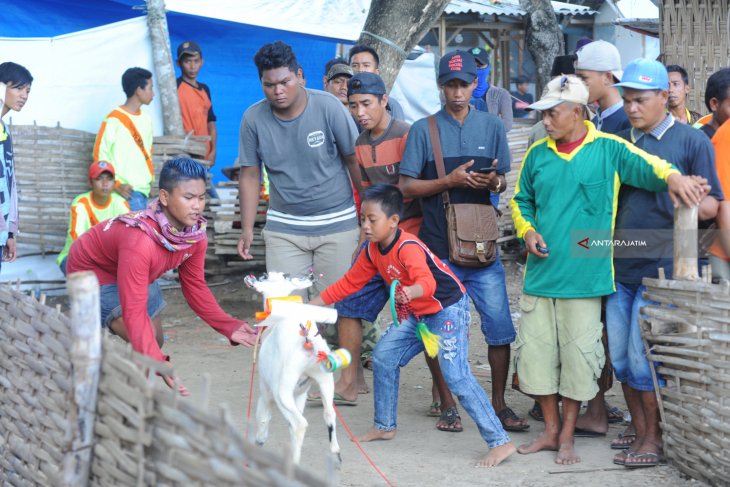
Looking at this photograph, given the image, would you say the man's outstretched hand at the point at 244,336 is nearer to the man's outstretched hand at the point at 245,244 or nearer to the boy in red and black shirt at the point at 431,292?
the boy in red and black shirt at the point at 431,292

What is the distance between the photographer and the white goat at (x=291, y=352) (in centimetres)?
411

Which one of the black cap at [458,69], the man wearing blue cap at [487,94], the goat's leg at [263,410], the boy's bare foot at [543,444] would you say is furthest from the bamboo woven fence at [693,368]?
the man wearing blue cap at [487,94]

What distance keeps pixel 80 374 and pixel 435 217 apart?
8.27ft

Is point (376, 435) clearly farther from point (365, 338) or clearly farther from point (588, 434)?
point (365, 338)

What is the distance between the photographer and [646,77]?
477 cm

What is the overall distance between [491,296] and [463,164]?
0.75m

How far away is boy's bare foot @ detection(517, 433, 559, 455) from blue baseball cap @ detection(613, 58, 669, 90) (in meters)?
1.83

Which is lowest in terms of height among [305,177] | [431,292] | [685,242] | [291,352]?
[291,352]

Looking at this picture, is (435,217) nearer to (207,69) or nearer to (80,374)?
(80,374)

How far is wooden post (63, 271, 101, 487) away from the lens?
3.47 m

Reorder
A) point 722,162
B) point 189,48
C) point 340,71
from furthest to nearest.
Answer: point 189,48 < point 340,71 < point 722,162

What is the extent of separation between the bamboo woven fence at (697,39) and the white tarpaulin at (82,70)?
4.75 m

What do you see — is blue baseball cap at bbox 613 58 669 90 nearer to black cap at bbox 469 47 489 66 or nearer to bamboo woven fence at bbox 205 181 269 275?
black cap at bbox 469 47 489 66

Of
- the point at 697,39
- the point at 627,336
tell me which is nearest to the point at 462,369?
the point at 627,336
